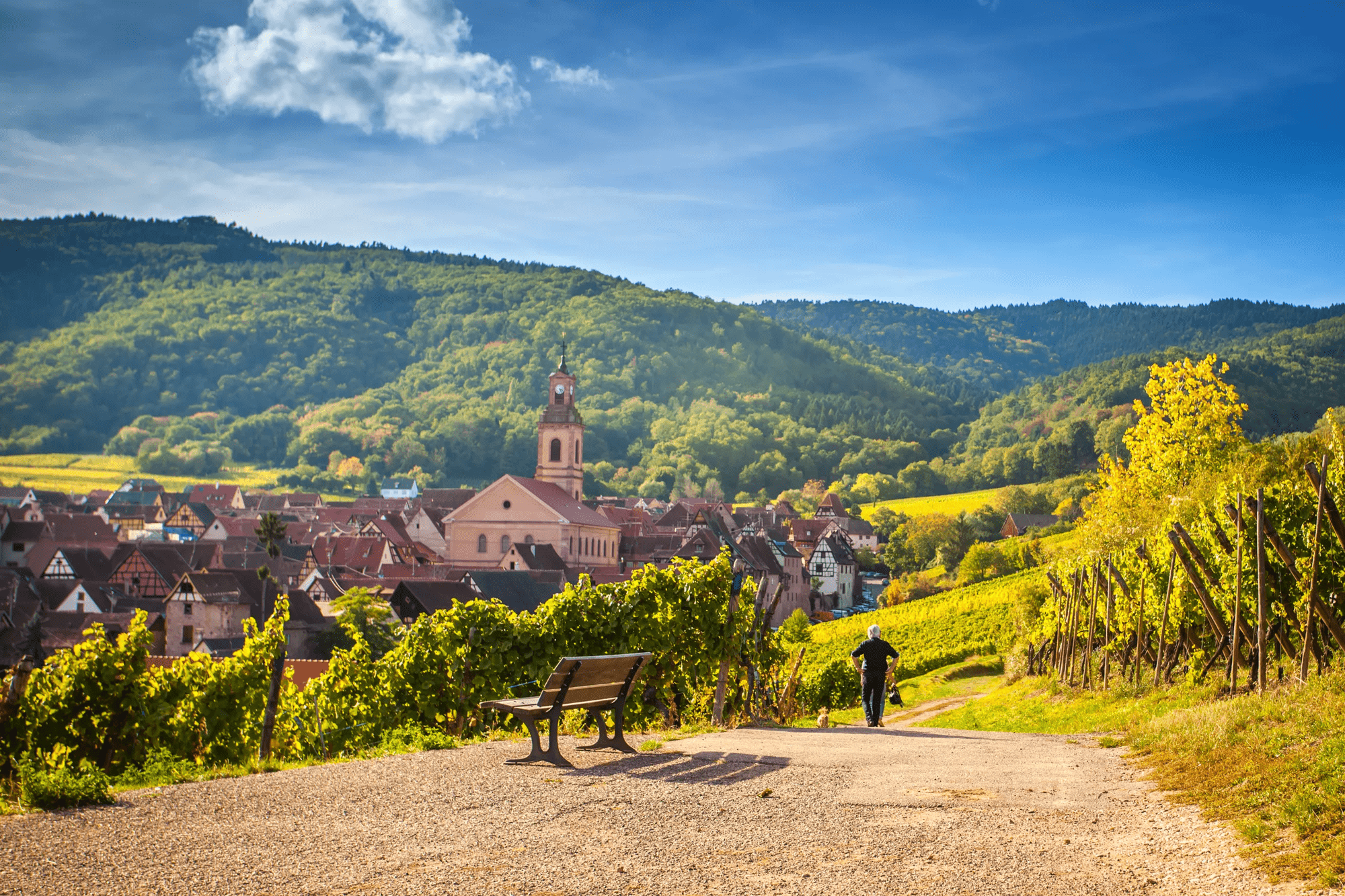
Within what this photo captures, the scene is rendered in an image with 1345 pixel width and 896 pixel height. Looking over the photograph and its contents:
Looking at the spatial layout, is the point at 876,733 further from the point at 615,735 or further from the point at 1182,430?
the point at 1182,430

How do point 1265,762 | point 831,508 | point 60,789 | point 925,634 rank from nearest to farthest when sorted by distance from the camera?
point 60,789
point 1265,762
point 925,634
point 831,508

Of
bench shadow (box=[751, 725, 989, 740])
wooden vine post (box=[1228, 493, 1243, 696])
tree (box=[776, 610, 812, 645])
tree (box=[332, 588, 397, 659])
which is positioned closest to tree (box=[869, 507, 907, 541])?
tree (box=[776, 610, 812, 645])

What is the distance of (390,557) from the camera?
3514 inches

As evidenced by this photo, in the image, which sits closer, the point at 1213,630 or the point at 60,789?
the point at 60,789

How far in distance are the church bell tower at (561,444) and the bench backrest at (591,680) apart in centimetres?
8698

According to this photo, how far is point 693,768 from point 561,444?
3529 inches

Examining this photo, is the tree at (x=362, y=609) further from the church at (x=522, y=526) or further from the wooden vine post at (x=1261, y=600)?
the wooden vine post at (x=1261, y=600)

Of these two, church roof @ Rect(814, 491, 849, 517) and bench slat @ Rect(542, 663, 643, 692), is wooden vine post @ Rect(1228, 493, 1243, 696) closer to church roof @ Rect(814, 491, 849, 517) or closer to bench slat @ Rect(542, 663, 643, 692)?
bench slat @ Rect(542, 663, 643, 692)

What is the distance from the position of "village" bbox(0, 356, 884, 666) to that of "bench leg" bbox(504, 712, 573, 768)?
29042mm

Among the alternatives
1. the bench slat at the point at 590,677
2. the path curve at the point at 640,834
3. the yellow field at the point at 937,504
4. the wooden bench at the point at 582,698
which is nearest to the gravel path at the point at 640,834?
the path curve at the point at 640,834

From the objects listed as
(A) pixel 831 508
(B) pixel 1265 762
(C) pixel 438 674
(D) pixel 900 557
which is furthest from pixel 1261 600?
(A) pixel 831 508

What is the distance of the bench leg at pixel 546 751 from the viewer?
10.5 m

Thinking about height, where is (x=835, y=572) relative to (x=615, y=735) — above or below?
below

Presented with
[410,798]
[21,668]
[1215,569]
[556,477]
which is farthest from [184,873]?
[556,477]
